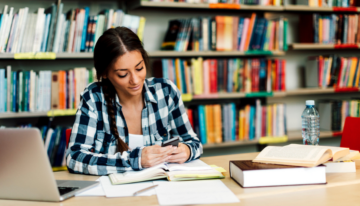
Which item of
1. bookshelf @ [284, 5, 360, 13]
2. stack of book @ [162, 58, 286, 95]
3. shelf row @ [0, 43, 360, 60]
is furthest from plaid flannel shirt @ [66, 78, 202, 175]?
bookshelf @ [284, 5, 360, 13]

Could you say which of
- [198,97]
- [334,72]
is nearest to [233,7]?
[198,97]

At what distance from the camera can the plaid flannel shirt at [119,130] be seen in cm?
117

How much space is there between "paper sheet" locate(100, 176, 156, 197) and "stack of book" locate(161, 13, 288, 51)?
4.99 feet

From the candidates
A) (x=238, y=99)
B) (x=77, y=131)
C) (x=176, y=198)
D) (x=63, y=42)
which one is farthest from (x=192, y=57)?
(x=176, y=198)

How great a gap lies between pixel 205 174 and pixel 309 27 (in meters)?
2.14

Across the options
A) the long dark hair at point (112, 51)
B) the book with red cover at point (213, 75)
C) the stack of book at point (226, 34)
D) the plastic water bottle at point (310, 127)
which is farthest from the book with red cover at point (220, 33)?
the long dark hair at point (112, 51)

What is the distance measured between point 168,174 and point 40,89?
4.40ft

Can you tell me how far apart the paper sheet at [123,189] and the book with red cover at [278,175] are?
0.85 ft

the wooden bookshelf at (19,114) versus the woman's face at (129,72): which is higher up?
the woman's face at (129,72)

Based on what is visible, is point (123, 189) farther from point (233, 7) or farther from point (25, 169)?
point (233, 7)

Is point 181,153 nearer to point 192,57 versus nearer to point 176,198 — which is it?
point 176,198

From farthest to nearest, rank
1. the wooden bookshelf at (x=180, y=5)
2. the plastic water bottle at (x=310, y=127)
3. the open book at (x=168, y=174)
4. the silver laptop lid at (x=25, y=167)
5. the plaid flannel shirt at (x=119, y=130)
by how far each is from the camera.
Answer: the wooden bookshelf at (x=180, y=5), the plastic water bottle at (x=310, y=127), the plaid flannel shirt at (x=119, y=130), the open book at (x=168, y=174), the silver laptop lid at (x=25, y=167)

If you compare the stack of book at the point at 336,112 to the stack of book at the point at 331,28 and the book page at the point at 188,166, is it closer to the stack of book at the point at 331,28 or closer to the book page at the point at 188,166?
the stack of book at the point at 331,28

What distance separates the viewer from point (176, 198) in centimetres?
90
